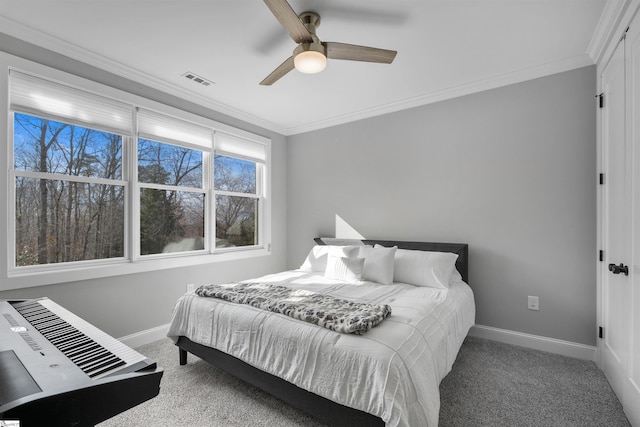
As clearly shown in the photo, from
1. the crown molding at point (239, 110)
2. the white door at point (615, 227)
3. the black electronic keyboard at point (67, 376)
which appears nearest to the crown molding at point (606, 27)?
the crown molding at point (239, 110)

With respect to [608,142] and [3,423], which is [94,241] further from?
[608,142]

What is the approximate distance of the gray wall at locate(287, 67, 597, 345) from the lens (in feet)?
8.88

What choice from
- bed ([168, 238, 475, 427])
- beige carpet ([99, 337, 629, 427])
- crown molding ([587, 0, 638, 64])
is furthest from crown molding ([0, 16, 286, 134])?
crown molding ([587, 0, 638, 64])

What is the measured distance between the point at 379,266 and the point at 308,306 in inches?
47.7

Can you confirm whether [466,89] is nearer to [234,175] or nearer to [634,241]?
[634,241]

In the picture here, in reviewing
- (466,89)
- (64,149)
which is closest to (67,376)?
(64,149)

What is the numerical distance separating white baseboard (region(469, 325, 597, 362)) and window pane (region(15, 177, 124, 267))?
3.81 metres

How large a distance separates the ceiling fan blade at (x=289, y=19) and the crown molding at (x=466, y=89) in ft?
6.54

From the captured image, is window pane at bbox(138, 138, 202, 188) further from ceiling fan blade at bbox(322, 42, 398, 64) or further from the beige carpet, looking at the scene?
ceiling fan blade at bbox(322, 42, 398, 64)

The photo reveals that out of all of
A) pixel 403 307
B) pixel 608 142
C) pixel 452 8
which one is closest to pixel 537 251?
pixel 608 142

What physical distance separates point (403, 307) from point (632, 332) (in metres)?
1.38

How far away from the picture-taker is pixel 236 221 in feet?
13.8

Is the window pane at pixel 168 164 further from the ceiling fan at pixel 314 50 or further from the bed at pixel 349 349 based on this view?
the ceiling fan at pixel 314 50

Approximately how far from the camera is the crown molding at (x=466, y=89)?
273 cm
